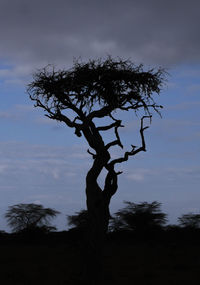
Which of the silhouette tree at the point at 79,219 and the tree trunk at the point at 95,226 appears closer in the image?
the tree trunk at the point at 95,226

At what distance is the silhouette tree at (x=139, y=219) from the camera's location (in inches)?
1081

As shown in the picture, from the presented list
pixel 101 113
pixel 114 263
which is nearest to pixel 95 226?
pixel 101 113

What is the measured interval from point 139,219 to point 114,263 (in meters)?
8.08

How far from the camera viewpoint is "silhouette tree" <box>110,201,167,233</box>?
27469 mm

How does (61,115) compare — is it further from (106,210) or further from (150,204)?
(150,204)

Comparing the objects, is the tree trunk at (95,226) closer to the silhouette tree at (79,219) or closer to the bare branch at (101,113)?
the bare branch at (101,113)

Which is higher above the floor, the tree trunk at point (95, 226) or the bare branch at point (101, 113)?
the bare branch at point (101, 113)

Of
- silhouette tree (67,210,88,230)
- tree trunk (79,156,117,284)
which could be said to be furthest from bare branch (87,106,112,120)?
silhouette tree (67,210,88,230)

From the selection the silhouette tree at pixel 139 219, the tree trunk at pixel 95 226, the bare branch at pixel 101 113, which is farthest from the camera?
the silhouette tree at pixel 139 219

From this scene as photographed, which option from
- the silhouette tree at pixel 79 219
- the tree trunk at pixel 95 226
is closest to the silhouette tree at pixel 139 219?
the silhouette tree at pixel 79 219

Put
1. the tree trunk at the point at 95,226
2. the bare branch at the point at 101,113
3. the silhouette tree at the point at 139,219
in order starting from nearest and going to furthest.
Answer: the tree trunk at the point at 95,226 → the bare branch at the point at 101,113 → the silhouette tree at the point at 139,219

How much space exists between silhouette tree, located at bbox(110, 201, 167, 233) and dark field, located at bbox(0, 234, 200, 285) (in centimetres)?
155

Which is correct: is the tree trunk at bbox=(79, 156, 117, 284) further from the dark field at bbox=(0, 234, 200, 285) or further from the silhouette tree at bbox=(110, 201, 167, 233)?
the silhouette tree at bbox=(110, 201, 167, 233)

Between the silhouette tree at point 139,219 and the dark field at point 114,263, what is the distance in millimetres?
1551
